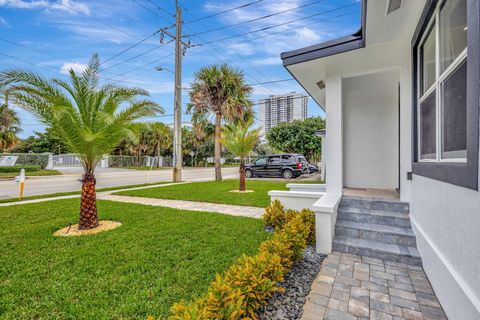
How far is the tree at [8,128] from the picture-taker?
62.3ft

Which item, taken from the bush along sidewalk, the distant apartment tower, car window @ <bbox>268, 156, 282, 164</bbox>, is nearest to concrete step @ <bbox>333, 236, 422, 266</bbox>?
the bush along sidewalk

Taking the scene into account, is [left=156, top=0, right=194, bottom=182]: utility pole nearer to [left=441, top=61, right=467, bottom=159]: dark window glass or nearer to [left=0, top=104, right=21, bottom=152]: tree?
[left=441, top=61, right=467, bottom=159]: dark window glass

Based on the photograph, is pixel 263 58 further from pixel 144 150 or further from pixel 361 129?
pixel 144 150

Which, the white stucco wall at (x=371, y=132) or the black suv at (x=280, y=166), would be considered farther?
the black suv at (x=280, y=166)

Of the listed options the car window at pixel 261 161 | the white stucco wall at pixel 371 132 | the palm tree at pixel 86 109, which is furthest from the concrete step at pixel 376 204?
the car window at pixel 261 161

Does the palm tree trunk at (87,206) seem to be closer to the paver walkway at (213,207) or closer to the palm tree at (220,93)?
the paver walkway at (213,207)

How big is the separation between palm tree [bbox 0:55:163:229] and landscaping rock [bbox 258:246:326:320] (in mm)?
4280

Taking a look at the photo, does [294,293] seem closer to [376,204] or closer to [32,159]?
[376,204]

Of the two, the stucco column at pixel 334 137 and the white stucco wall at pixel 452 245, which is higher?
the stucco column at pixel 334 137

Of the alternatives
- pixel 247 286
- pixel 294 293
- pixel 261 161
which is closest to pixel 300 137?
pixel 261 161

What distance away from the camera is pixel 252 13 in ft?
42.4

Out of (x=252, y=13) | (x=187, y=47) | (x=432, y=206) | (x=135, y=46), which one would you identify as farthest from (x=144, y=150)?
(x=432, y=206)

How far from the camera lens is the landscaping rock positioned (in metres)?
2.26

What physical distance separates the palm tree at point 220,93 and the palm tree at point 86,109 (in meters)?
8.23
